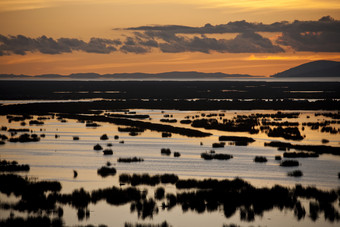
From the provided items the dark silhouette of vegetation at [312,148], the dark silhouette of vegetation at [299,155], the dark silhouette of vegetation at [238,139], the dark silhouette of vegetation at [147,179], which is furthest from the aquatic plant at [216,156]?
the dark silhouette of vegetation at [147,179]

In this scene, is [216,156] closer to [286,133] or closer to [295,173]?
[295,173]

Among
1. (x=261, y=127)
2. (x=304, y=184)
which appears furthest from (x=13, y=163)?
(x=261, y=127)

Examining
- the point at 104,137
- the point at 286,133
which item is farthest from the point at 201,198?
the point at 286,133

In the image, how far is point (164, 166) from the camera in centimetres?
3738

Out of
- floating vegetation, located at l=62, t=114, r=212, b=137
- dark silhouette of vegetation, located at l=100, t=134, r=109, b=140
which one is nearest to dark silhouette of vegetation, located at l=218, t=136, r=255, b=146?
floating vegetation, located at l=62, t=114, r=212, b=137

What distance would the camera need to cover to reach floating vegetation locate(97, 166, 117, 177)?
34191mm

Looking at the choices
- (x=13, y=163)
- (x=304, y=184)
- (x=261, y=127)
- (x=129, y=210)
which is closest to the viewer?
(x=129, y=210)

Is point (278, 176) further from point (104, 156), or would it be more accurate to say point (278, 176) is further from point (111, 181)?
point (104, 156)

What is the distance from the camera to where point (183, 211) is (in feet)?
83.1

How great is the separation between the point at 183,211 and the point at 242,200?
3421 mm

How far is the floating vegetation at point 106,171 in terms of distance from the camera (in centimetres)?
3419

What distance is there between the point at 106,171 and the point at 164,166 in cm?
440

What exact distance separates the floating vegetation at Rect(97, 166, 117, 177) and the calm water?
400mm

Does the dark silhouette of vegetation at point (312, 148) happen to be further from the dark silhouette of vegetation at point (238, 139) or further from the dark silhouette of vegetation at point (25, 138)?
the dark silhouette of vegetation at point (25, 138)
